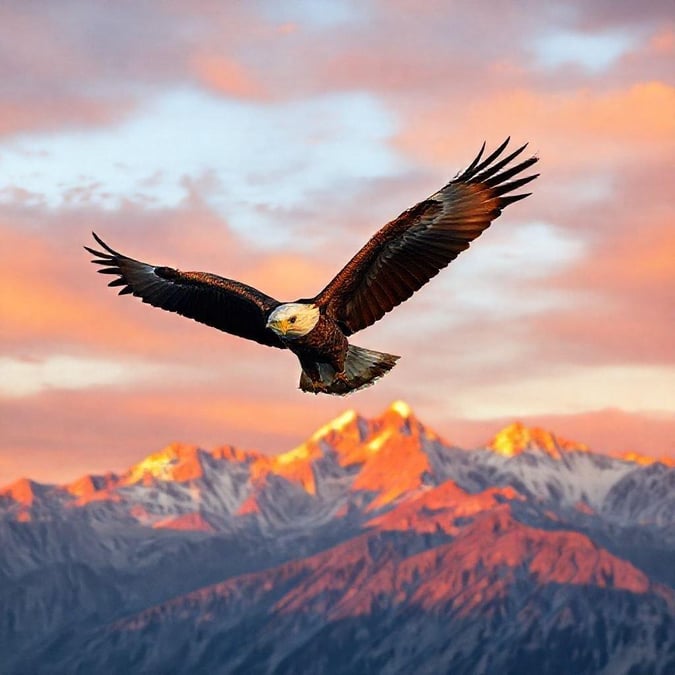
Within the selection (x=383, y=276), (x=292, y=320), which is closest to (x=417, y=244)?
(x=383, y=276)

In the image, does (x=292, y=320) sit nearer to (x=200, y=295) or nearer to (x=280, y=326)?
(x=280, y=326)

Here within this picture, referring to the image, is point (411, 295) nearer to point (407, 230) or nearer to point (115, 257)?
point (407, 230)

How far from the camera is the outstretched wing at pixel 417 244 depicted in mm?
32250

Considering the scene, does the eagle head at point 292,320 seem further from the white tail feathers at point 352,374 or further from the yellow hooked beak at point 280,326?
the white tail feathers at point 352,374

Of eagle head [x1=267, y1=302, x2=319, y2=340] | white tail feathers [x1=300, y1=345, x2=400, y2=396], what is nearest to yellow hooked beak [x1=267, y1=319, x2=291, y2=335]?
eagle head [x1=267, y1=302, x2=319, y2=340]

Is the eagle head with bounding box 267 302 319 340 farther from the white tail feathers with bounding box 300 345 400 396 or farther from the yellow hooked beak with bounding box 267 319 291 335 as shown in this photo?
the white tail feathers with bounding box 300 345 400 396

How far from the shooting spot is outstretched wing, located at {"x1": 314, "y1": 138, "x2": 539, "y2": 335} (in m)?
32.2

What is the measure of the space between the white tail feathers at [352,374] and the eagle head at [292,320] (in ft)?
5.72

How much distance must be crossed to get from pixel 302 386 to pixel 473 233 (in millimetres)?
4978

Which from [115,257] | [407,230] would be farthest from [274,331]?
[115,257]

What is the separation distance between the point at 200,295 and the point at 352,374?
6.04 meters

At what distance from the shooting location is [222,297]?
3544 centimetres

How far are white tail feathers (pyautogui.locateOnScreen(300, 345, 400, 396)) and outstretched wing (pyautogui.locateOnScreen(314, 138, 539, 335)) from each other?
0.83 metres

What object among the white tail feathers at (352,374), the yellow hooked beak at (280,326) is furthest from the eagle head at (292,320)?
the white tail feathers at (352,374)
